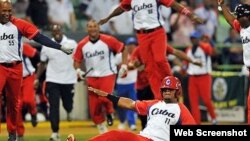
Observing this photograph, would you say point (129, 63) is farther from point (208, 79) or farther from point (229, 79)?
point (229, 79)

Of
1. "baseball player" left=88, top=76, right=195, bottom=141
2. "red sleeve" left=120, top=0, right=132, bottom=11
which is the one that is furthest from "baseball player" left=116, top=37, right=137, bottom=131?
"baseball player" left=88, top=76, right=195, bottom=141

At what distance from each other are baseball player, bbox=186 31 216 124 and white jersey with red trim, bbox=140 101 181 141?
11.0 metres

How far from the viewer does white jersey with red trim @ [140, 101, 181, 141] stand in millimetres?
15484

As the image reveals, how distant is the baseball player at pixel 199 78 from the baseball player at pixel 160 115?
35.6 ft

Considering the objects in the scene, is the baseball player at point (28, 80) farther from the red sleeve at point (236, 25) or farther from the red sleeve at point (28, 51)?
the red sleeve at point (236, 25)

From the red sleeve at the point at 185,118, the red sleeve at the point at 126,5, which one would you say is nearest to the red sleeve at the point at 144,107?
the red sleeve at the point at 185,118

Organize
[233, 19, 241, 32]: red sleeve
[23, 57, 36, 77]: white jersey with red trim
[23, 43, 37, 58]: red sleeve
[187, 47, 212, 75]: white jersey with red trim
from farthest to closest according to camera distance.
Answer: [187, 47, 212, 75]: white jersey with red trim, [23, 57, 36, 77]: white jersey with red trim, [23, 43, 37, 58]: red sleeve, [233, 19, 241, 32]: red sleeve

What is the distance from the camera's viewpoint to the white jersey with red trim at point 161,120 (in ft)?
50.8

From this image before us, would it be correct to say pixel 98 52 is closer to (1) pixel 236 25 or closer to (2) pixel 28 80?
(2) pixel 28 80

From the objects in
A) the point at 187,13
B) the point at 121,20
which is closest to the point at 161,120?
the point at 187,13

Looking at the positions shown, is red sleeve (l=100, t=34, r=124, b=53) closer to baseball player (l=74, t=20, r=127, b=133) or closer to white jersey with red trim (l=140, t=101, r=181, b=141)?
baseball player (l=74, t=20, r=127, b=133)

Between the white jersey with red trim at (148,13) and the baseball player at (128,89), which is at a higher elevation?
the white jersey with red trim at (148,13)

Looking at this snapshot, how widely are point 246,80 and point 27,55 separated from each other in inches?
308

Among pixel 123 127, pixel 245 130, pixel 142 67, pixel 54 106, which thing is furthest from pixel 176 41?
pixel 245 130
